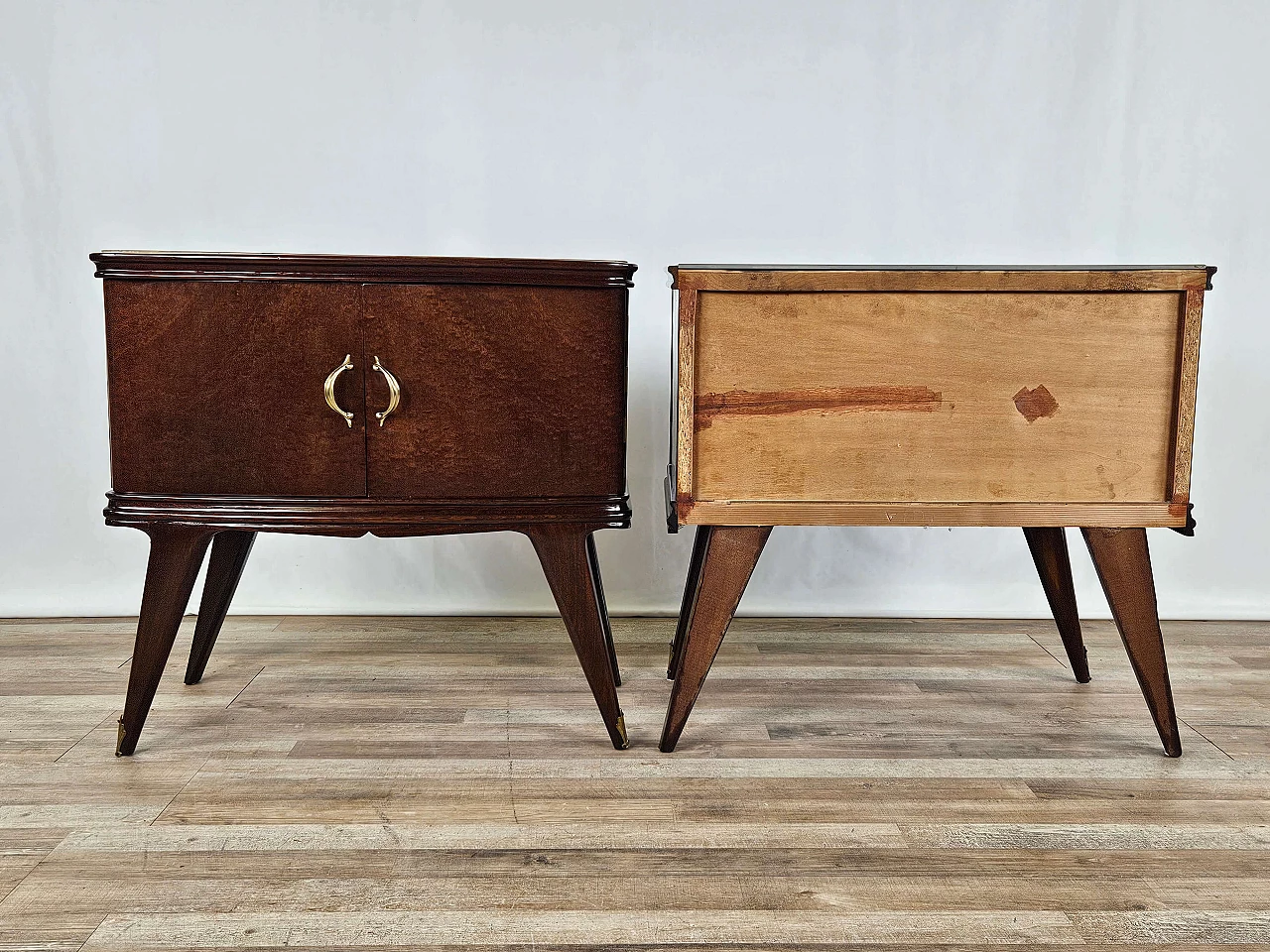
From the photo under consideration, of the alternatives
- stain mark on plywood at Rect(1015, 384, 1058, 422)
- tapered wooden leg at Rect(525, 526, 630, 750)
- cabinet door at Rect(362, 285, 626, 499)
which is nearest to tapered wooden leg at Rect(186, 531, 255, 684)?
cabinet door at Rect(362, 285, 626, 499)

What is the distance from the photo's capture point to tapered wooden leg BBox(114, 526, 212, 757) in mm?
1375

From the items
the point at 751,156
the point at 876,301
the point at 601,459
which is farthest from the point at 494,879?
the point at 751,156

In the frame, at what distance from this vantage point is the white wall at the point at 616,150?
6.79 feet

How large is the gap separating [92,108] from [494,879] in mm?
1837

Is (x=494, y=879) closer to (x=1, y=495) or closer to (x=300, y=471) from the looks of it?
(x=300, y=471)

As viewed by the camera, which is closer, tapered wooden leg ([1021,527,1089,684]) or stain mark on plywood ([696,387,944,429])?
stain mark on plywood ([696,387,944,429])

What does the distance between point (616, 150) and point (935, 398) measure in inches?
42.9

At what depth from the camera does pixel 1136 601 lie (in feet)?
4.49

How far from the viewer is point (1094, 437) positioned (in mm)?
1309

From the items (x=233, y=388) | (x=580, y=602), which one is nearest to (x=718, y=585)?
(x=580, y=602)

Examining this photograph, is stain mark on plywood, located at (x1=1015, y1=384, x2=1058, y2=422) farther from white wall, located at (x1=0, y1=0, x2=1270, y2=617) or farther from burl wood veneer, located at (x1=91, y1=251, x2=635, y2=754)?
white wall, located at (x1=0, y1=0, x2=1270, y2=617)

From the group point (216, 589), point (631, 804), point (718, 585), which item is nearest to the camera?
point (631, 804)

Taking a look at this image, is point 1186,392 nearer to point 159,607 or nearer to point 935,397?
point 935,397

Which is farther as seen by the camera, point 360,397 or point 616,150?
point 616,150
